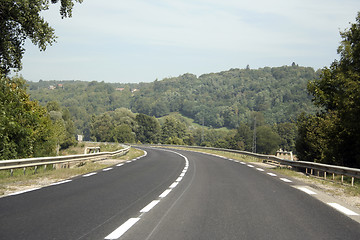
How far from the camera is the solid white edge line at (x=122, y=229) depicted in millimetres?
5205

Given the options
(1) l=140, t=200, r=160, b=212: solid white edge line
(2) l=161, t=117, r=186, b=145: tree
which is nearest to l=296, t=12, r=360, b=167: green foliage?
(1) l=140, t=200, r=160, b=212: solid white edge line

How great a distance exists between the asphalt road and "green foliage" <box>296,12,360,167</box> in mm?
14959

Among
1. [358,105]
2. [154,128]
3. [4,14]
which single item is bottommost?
[154,128]

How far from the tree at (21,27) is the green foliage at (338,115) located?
663 inches

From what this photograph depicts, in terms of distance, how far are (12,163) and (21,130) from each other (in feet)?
42.7

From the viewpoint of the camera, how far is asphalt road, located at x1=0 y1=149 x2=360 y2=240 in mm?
5441

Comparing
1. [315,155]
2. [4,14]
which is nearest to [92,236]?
[4,14]

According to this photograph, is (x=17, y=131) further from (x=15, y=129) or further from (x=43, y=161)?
(x=43, y=161)

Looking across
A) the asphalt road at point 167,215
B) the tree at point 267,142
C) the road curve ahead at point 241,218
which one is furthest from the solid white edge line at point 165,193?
the tree at point 267,142

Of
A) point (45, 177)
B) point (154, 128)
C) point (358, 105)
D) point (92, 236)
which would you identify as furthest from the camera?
point (154, 128)

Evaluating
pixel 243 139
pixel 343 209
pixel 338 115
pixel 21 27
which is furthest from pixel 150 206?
pixel 243 139

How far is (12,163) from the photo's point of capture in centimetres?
1245

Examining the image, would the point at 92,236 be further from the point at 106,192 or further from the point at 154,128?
the point at 154,128

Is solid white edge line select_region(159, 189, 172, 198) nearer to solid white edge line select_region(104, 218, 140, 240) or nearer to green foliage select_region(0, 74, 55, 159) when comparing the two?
solid white edge line select_region(104, 218, 140, 240)
